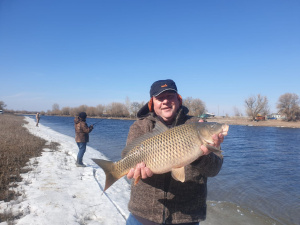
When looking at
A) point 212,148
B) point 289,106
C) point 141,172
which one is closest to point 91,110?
point 289,106

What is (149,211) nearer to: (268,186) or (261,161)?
(268,186)

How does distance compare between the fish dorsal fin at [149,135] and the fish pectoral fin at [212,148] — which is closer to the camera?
the fish pectoral fin at [212,148]

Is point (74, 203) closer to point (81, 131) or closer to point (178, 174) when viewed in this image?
point (178, 174)

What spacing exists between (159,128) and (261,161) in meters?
13.9

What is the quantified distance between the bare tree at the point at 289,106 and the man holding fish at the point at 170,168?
6636 cm

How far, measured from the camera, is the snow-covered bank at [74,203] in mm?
4008

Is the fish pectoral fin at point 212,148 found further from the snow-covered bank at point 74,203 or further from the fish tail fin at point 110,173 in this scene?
the snow-covered bank at point 74,203

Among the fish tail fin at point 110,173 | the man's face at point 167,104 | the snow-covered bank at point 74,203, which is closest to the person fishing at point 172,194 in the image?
the man's face at point 167,104

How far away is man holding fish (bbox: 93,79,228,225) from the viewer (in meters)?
2.12

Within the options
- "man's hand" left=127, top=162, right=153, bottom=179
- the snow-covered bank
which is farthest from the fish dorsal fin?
the snow-covered bank

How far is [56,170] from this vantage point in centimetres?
729

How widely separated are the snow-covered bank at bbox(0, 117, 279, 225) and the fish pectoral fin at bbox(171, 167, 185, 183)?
2.67 metres

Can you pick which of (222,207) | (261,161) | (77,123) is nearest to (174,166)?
(222,207)

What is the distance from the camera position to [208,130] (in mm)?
2244
